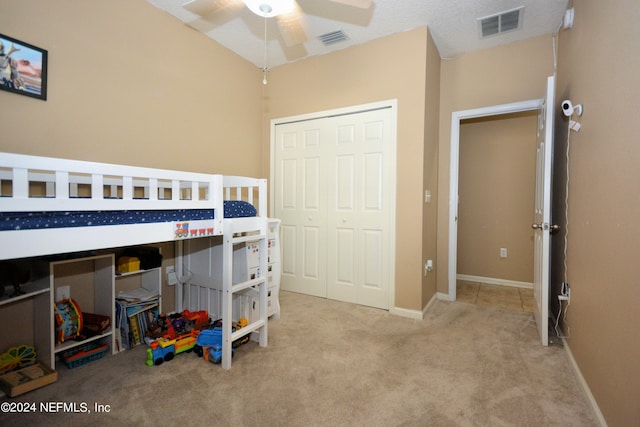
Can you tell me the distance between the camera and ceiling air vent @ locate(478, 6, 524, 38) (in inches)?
99.0

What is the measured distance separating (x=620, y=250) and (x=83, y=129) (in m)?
3.15

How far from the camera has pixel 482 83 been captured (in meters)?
3.10

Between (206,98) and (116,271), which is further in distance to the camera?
(206,98)

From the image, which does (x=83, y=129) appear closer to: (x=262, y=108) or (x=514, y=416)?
(x=262, y=108)

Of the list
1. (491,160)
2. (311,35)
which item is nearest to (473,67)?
(491,160)

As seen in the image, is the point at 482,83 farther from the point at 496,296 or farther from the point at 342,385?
the point at 342,385

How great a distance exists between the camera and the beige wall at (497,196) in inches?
148

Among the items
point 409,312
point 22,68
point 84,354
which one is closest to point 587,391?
point 409,312

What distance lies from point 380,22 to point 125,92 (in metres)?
2.20

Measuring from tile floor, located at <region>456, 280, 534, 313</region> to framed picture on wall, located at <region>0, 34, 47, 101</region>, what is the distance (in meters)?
4.02

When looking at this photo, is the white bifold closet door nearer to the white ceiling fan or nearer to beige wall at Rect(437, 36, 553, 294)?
beige wall at Rect(437, 36, 553, 294)

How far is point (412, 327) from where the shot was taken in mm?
2566

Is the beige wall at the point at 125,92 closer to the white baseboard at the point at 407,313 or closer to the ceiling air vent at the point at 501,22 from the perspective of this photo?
the white baseboard at the point at 407,313

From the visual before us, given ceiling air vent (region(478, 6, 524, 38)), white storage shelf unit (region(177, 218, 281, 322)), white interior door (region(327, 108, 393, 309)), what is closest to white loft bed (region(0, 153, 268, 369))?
white storage shelf unit (region(177, 218, 281, 322))
